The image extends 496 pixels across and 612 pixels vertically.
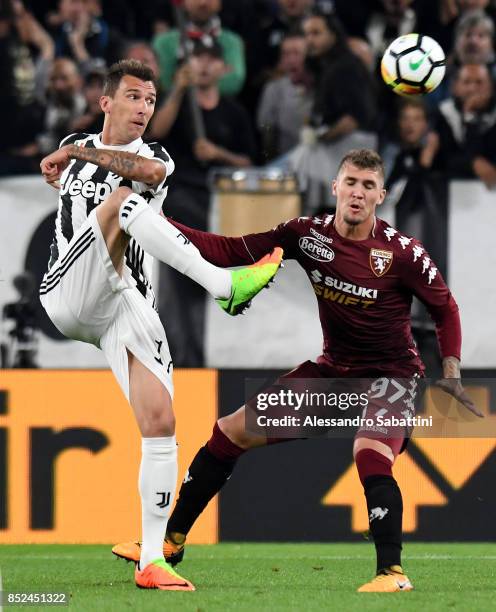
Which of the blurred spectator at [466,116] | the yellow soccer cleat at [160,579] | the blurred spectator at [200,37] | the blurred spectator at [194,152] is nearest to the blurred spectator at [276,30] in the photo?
the blurred spectator at [200,37]

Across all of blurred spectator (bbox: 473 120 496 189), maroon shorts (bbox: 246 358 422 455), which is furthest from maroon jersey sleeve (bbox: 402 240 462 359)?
blurred spectator (bbox: 473 120 496 189)

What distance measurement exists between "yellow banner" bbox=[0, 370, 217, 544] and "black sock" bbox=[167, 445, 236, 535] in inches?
84.9

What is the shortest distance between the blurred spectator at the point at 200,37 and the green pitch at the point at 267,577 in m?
4.28

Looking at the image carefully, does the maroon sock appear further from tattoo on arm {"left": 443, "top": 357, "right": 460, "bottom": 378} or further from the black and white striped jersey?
tattoo on arm {"left": 443, "top": 357, "right": 460, "bottom": 378}

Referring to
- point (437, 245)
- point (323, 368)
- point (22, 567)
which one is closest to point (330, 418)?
point (323, 368)

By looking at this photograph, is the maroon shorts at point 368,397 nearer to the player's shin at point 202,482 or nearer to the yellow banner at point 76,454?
the player's shin at point 202,482

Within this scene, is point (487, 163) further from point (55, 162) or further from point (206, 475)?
point (55, 162)

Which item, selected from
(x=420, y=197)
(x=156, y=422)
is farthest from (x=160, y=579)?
(x=420, y=197)

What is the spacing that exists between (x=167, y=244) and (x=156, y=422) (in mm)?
Result: 783

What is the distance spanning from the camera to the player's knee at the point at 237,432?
19.3 feet

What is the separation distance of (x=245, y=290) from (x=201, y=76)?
17.8ft

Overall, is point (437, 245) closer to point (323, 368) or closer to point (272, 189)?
point (272, 189)

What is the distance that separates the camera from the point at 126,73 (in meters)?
5.54

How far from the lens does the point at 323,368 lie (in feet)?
19.4
